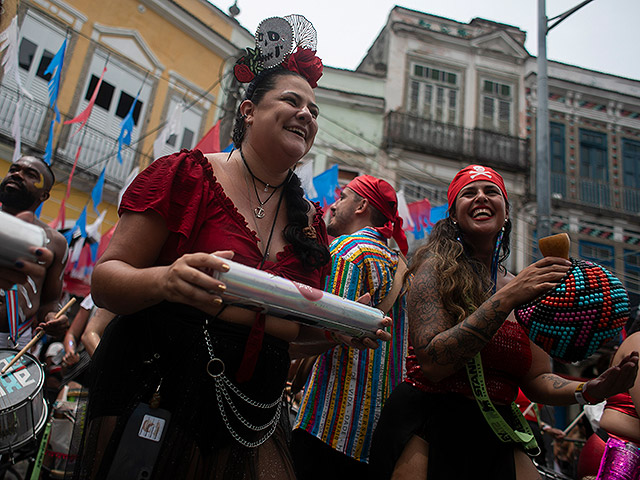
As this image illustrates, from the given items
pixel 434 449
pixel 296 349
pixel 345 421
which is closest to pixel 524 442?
pixel 434 449

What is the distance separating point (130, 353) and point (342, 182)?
14871 millimetres

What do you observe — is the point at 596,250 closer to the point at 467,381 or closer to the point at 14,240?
the point at 467,381

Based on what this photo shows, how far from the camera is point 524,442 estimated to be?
1.88 metres

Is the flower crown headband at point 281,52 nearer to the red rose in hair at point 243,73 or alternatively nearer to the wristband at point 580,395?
the red rose in hair at point 243,73

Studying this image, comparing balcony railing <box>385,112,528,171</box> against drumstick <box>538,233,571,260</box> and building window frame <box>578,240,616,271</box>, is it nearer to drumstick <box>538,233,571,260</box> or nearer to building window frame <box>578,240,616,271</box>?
building window frame <box>578,240,616,271</box>

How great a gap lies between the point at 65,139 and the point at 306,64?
43.2 feet

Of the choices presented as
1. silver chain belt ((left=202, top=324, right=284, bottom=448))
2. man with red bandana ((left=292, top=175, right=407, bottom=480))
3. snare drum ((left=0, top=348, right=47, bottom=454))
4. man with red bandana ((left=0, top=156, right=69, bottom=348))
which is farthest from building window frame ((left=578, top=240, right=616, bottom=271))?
silver chain belt ((left=202, top=324, right=284, bottom=448))

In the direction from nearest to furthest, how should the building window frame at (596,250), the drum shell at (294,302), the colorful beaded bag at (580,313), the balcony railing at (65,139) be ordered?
1. the drum shell at (294,302)
2. the colorful beaded bag at (580,313)
3. the balcony railing at (65,139)
4. the building window frame at (596,250)

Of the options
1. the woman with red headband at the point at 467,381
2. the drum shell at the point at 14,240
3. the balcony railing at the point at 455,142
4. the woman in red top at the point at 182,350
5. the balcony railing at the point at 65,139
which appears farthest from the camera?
the balcony railing at the point at 455,142

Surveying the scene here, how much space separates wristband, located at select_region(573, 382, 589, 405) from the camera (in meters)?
1.93

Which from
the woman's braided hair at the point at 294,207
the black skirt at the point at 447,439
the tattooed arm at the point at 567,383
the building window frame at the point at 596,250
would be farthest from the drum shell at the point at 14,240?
the building window frame at the point at 596,250

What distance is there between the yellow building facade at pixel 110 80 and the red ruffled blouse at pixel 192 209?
1166 cm

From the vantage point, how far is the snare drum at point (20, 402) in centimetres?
253

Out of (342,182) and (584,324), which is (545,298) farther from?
(342,182)
